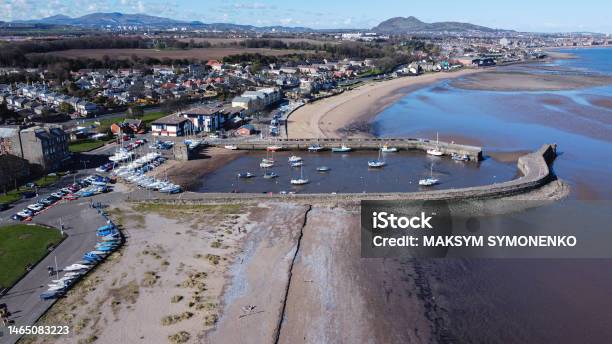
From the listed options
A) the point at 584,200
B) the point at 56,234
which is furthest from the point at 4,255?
the point at 584,200

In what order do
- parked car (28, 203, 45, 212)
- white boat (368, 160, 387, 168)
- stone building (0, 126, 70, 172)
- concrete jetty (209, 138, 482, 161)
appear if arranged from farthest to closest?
concrete jetty (209, 138, 482, 161)
white boat (368, 160, 387, 168)
stone building (0, 126, 70, 172)
parked car (28, 203, 45, 212)

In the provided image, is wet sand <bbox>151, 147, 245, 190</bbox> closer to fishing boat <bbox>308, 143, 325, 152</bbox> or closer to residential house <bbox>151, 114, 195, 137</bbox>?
residential house <bbox>151, 114, 195, 137</bbox>

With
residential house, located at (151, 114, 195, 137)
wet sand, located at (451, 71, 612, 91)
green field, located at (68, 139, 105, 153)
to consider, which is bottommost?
green field, located at (68, 139, 105, 153)

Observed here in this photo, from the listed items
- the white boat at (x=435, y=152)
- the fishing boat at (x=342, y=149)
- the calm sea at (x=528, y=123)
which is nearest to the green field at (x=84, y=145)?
the fishing boat at (x=342, y=149)

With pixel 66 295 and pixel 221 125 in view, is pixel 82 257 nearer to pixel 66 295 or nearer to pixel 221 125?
pixel 66 295

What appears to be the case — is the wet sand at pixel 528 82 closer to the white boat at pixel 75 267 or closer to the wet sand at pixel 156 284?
the wet sand at pixel 156 284

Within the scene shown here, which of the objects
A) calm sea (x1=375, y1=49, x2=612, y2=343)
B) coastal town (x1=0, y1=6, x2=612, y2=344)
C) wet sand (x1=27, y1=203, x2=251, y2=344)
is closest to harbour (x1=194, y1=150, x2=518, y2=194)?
coastal town (x1=0, y1=6, x2=612, y2=344)
